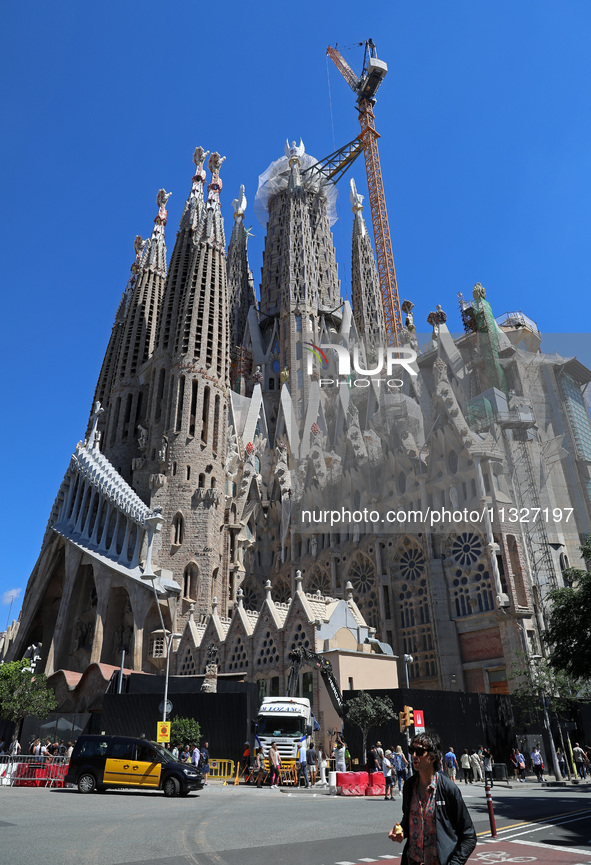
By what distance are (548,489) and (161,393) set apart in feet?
92.5

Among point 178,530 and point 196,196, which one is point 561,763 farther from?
point 196,196

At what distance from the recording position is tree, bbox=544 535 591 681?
1730cm

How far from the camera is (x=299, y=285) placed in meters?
63.0

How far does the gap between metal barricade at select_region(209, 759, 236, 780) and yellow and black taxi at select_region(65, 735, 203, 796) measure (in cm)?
762

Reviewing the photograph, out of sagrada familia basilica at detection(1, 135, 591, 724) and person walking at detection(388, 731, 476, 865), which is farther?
sagrada familia basilica at detection(1, 135, 591, 724)

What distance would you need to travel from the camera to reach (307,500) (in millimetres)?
47688

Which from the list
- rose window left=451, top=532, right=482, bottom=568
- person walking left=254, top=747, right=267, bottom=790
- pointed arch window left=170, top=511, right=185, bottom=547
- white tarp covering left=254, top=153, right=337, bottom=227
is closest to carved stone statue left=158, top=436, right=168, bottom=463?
pointed arch window left=170, top=511, right=185, bottom=547

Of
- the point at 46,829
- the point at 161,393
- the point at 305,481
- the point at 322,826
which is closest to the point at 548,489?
the point at 305,481

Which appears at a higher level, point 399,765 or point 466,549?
point 466,549

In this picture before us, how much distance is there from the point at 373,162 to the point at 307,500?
43156 millimetres

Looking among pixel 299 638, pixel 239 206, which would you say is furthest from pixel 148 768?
pixel 239 206

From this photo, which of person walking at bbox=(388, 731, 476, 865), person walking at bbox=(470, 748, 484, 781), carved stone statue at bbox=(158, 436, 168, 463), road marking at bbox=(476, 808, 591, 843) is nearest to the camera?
person walking at bbox=(388, 731, 476, 865)

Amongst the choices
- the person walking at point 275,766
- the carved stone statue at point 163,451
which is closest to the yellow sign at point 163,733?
the person walking at point 275,766

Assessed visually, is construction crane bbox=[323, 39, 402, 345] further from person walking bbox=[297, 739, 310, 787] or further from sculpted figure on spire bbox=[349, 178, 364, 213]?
person walking bbox=[297, 739, 310, 787]
